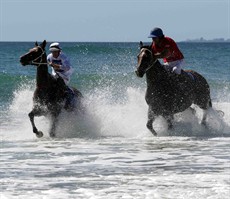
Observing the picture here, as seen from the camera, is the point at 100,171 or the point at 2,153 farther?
the point at 2,153

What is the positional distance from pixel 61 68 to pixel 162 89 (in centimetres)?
204

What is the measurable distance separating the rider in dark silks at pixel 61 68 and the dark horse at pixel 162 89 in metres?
1.61

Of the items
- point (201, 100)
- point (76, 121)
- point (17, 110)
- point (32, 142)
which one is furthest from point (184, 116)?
point (17, 110)

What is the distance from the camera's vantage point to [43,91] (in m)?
14.6

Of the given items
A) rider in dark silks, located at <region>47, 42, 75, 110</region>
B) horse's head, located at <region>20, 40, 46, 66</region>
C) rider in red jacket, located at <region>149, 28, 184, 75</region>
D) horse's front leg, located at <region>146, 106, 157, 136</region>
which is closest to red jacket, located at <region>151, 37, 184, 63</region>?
rider in red jacket, located at <region>149, 28, 184, 75</region>

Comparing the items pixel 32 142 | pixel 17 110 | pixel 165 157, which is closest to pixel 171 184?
pixel 165 157

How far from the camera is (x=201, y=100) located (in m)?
16.5

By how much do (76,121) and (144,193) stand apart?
6834 mm

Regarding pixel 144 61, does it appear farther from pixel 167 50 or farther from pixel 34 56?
pixel 34 56

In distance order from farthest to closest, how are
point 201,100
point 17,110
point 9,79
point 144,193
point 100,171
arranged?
point 9,79 → point 17,110 → point 201,100 → point 100,171 → point 144,193

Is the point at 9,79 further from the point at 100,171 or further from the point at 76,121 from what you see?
the point at 100,171

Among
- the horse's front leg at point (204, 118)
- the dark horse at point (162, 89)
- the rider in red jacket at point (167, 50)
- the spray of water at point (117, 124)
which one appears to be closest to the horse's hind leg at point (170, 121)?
the dark horse at point (162, 89)

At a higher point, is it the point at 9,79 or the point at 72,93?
the point at 72,93

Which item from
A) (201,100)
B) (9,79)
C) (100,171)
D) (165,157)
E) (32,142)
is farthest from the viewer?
(9,79)
